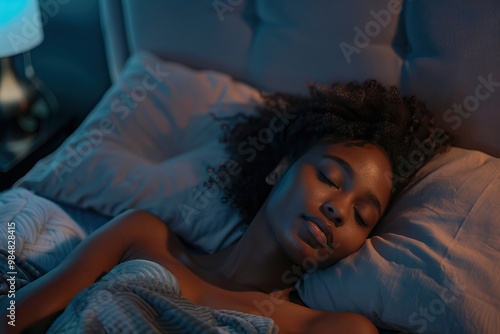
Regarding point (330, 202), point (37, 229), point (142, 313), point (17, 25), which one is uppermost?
point (17, 25)

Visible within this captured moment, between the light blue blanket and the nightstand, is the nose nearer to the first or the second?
the light blue blanket

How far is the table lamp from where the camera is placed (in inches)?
62.0

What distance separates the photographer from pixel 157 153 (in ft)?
5.02

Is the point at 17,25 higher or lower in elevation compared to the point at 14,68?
higher

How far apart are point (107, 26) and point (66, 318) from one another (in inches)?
54.0

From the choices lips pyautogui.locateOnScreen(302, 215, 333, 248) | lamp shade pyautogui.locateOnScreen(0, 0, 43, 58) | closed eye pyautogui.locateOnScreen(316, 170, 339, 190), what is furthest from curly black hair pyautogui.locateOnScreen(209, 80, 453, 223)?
lamp shade pyautogui.locateOnScreen(0, 0, 43, 58)

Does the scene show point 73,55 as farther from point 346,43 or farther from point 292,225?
point 292,225

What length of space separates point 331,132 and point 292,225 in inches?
11.9

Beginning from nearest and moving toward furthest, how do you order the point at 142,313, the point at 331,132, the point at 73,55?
the point at 142,313, the point at 331,132, the point at 73,55

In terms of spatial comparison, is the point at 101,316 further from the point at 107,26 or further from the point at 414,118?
the point at 107,26

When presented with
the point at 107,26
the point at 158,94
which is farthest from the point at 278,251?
the point at 107,26

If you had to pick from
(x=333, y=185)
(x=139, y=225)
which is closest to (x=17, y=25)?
(x=139, y=225)

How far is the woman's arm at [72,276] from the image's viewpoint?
0.94 metres

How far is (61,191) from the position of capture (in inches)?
52.6
